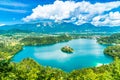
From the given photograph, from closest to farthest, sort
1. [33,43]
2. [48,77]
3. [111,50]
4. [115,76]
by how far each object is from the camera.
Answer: [115,76] < [48,77] < [111,50] < [33,43]

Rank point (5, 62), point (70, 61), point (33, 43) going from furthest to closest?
point (33, 43) < point (70, 61) < point (5, 62)

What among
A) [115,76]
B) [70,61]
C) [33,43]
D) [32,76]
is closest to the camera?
[115,76]

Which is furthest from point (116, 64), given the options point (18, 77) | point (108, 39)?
point (108, 39)

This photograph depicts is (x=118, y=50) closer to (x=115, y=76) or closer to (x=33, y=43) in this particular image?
(x=33, y=43)

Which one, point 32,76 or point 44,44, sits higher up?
point 32,76

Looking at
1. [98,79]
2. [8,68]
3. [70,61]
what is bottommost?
[70,61]

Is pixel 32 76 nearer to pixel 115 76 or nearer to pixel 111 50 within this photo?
pixel 115 76

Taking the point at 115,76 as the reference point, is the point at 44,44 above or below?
below

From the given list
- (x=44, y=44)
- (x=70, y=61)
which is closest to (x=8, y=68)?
(x=70, y=61)

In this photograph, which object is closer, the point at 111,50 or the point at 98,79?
the point at 98,79
